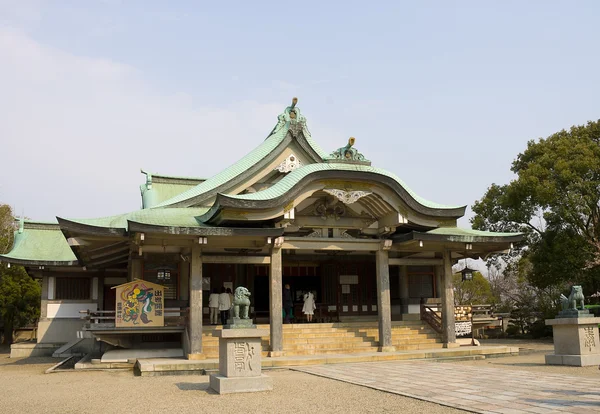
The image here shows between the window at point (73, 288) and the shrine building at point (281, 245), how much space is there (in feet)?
2.51

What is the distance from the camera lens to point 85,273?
25.3m

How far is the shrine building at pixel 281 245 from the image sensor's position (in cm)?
1644

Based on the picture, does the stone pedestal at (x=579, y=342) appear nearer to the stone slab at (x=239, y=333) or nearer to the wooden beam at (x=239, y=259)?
the stone slab at (x=239, y=333)

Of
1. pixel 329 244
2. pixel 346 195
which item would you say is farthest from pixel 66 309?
pixel 346 195

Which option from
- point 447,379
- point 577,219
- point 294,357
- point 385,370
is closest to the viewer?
point 447,379

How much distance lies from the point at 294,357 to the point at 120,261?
33.7 feet

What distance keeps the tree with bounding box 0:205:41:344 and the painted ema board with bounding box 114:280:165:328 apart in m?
16.3

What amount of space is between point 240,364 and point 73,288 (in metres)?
16.8

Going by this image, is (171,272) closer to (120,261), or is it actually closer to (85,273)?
(120,261)

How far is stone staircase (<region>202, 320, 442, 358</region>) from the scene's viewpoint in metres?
17.0

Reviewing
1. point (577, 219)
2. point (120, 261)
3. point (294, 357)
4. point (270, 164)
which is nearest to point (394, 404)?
point (294, 357)

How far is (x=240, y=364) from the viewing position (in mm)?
11055

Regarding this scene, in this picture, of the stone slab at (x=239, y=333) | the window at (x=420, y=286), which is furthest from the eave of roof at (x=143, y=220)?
the window at (x=420, y=286)

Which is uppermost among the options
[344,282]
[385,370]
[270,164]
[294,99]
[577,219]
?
[294,99]
